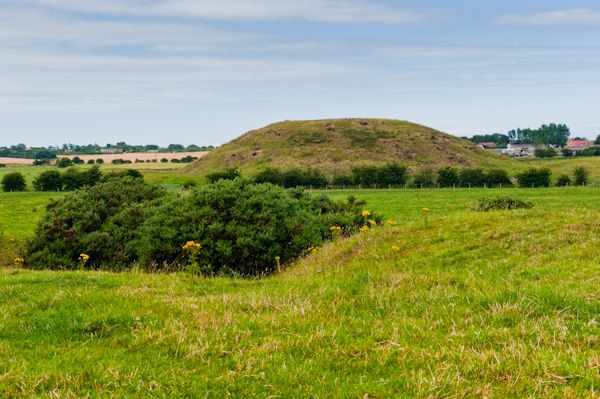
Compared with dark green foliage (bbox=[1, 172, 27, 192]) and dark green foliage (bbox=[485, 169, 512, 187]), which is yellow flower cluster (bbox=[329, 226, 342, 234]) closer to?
dark green foliage (bbox=[485, 169, 512, 187])

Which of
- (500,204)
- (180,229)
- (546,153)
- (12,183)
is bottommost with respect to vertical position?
(12,183)

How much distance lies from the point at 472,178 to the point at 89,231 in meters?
96.3

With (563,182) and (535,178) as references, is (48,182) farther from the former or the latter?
(563,182)

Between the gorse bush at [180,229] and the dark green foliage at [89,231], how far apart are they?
0.04m

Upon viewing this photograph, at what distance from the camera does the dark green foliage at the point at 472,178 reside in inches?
4195

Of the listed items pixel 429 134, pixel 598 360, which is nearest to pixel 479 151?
pixel 429 134

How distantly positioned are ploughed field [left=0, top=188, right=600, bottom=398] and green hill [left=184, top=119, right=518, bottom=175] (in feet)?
413

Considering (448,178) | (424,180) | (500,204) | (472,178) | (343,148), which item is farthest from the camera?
(343,148)

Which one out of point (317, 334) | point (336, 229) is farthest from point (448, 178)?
point (317, 334)

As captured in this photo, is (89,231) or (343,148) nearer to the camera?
(89,231)

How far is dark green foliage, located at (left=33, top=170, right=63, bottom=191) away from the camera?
355 feet

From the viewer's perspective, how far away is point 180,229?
684 inches

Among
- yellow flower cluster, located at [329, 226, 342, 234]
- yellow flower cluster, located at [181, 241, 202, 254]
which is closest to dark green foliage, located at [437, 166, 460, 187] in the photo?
yellow flower cluster, located at [329, 226, 342, 234]

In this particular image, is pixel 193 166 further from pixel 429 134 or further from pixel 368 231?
pixel 368 231
